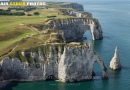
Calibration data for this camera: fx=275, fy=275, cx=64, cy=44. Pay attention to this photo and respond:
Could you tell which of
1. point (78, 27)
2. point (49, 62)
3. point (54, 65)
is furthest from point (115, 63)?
point (78, 27)

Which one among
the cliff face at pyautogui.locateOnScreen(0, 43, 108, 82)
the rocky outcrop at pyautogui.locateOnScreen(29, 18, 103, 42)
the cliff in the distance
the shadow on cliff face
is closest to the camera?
the shadow on cliff face

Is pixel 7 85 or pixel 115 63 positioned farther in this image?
pixel 115 63

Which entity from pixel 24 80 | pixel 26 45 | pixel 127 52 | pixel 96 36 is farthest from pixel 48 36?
pixel 96 36

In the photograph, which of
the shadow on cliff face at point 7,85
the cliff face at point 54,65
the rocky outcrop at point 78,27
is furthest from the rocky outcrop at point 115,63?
the rocky outcrop at point 78,27

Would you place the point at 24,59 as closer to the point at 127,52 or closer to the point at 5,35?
the point at 5,35

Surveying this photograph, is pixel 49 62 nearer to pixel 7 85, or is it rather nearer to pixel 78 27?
pixel 7 85

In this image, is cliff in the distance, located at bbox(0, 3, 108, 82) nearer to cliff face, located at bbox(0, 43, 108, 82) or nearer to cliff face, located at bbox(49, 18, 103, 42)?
cliff face, located at bbox(0, 43, 108, 82)

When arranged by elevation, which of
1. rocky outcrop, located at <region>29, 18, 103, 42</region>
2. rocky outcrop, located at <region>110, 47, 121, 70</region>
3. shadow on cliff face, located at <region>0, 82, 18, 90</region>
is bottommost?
shadow on cliff face, located at <region>0, 82, 18, 90</region>

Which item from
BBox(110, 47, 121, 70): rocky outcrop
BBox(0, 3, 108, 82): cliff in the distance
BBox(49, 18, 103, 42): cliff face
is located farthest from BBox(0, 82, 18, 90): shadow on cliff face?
BBox(49, 18, 103, 42): cliff face

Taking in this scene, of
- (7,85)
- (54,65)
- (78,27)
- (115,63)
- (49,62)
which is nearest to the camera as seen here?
(7,85)
